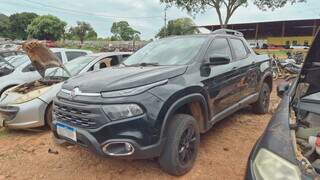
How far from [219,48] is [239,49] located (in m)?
0.93

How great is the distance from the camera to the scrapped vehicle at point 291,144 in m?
2.02

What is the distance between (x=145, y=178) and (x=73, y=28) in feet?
271

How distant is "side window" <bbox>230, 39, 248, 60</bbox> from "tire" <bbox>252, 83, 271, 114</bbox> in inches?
38.6

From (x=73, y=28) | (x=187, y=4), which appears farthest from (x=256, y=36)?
(x=73, y=28)

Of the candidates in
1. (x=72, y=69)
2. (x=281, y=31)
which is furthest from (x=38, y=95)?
(x=281, y=31)

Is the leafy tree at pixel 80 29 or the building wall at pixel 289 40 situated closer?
the building wall at pixel 289 40

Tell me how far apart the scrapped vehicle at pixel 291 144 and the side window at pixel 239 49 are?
2.29 metres

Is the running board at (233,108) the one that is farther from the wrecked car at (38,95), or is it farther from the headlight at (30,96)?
the headlight at (30,96)

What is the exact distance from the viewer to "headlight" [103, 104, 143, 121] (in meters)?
3.42

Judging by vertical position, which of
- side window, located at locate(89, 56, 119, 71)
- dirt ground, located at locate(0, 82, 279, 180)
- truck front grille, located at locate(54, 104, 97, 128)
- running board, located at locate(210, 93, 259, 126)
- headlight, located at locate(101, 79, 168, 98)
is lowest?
dirt ground, located at locate(0, 82, 279, 180)

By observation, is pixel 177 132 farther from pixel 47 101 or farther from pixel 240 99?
pixel 47 101

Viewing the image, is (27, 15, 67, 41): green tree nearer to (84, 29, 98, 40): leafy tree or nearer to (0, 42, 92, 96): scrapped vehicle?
(84, 29, 98, 40): leafy tree

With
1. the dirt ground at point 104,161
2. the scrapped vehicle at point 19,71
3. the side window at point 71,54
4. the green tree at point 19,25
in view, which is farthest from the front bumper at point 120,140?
the green tree at point 19,25

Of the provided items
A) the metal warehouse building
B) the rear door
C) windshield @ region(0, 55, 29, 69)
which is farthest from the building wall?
the rear door
